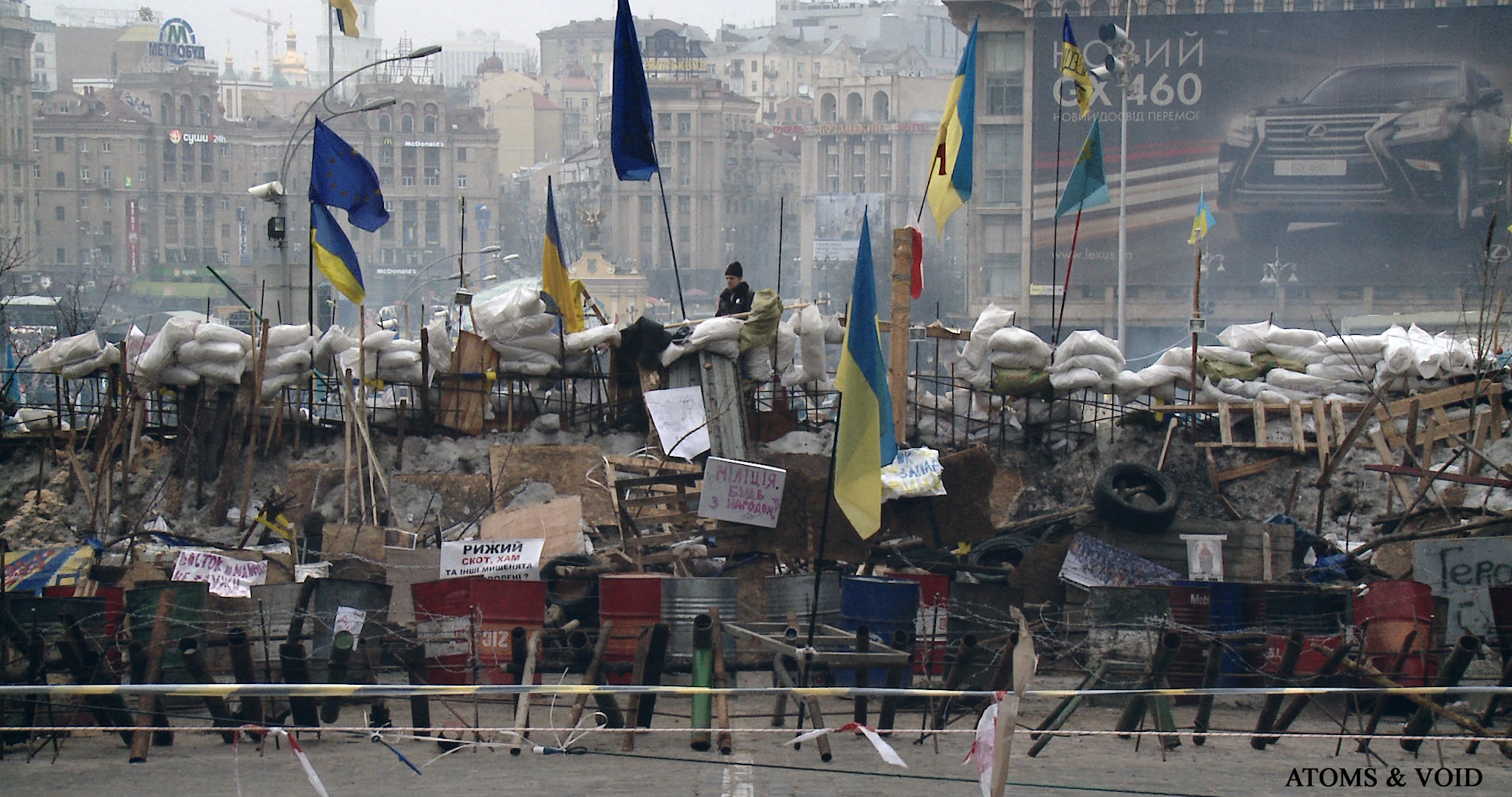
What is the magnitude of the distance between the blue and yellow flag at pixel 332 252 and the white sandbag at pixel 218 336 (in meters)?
1.13

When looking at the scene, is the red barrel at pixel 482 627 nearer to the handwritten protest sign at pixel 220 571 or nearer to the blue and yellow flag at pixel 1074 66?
the handwritten protest sign at pixel 220 571

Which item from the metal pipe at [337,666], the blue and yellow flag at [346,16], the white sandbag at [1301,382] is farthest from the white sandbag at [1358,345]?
the blue and yellow flag at [346,16]

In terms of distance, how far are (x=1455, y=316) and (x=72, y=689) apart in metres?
46.3

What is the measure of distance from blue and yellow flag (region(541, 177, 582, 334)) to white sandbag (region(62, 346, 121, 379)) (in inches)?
184

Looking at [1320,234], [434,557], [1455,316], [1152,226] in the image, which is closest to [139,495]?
[434,557]

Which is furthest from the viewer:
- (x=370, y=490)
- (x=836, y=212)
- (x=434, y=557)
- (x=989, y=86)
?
(x=836, y=212)

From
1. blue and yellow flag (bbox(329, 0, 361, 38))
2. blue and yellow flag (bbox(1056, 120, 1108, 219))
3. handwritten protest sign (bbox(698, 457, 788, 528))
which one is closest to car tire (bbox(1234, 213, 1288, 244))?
blue and yellow flag (bbox(1056, 120, 1108, 219))

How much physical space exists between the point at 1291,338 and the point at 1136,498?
13.5 ft

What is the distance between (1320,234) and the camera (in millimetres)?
66312

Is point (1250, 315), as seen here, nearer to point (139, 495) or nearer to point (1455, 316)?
point (1455, 316)

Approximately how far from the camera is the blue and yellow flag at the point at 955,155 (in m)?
16.3

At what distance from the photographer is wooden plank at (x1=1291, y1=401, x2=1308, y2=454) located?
1616 centimetres

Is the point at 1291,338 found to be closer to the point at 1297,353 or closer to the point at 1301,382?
the point at 1297,353

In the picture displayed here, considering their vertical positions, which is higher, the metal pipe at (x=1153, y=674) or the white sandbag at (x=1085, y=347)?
the white sandbag at (x=1085, y=347)
